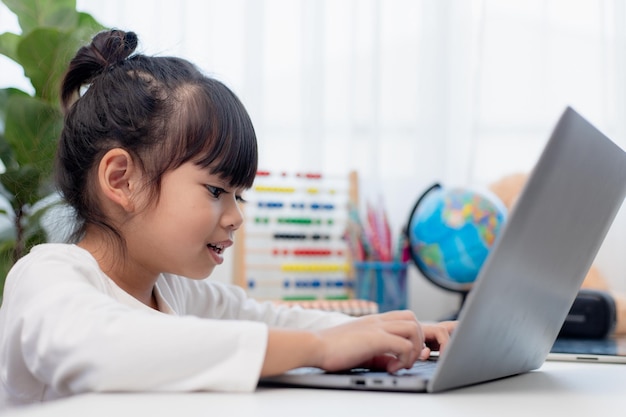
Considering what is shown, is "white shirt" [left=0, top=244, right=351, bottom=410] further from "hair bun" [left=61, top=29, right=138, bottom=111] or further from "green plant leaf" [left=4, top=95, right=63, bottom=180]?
"green plant leaf" [left=4, top=95, right=63, bottom=180]

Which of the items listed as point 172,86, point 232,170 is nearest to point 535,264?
point 232,170

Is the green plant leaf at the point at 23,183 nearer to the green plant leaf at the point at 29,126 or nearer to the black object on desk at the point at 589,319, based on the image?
the green plant leaf at the point at 29,126

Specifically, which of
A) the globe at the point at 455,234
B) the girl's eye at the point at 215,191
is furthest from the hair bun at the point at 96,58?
the globe at the point at 455,234

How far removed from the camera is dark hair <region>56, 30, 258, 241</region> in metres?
0.94

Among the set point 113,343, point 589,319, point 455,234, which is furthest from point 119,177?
point 455,234

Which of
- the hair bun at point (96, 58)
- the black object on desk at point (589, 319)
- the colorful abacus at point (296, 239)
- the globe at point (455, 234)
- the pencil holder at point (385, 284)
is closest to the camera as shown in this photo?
the hair bun at point (96, 58)

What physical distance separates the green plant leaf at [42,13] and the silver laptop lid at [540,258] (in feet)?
5.36

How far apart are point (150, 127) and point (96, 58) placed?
0.15 metres

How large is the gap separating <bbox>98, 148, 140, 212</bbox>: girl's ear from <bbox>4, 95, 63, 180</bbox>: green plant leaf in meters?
0.92

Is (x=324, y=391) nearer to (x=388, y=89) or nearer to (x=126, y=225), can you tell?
(x=126, y=225)

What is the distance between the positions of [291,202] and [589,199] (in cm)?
211

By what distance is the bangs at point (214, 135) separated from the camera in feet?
3.05

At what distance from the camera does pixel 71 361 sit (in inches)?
22.0

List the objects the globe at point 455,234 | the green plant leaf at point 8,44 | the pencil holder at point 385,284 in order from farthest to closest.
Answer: the pencil holder at point 385,284
the globe at point 455,234
the green plant leaf at point 8,44
